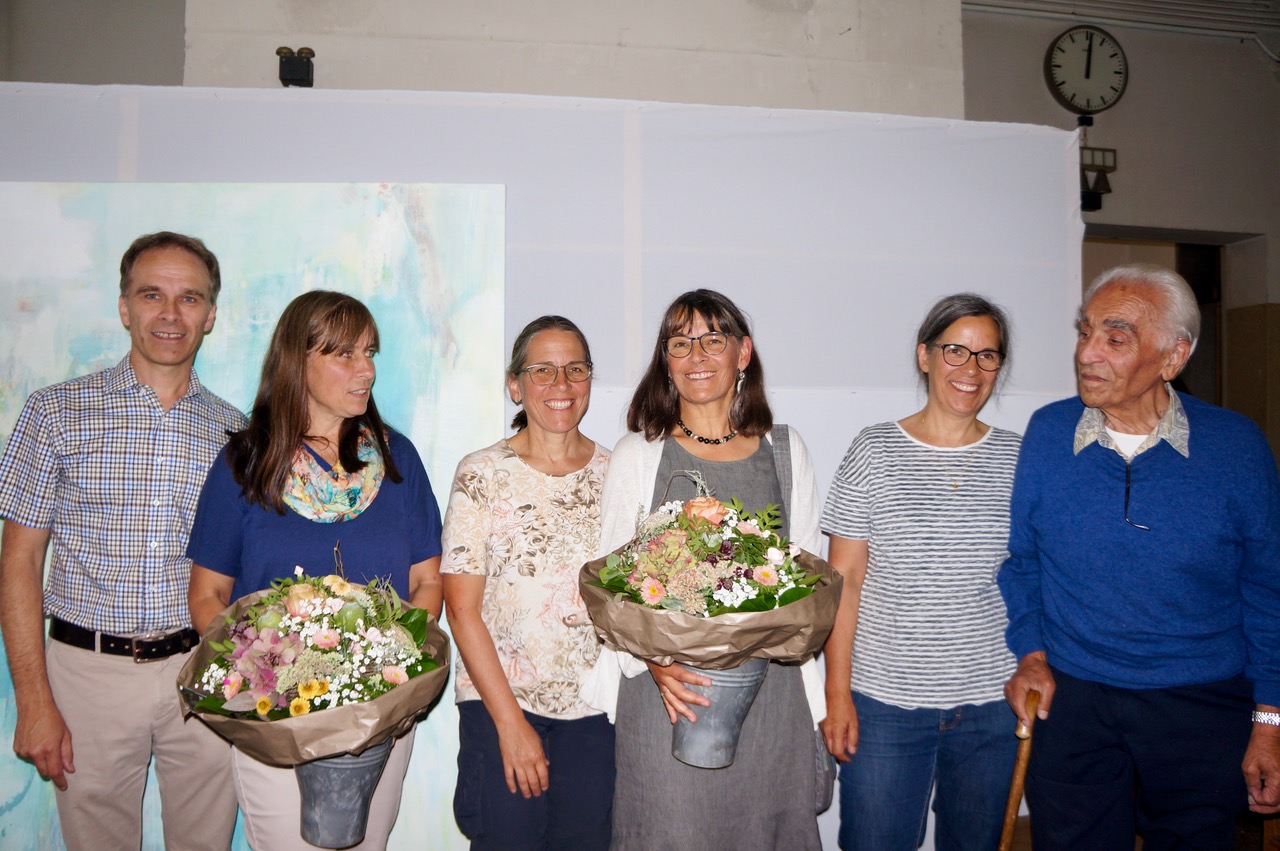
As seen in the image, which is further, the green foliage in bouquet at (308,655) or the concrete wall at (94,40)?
the concrete wall at (94,40)

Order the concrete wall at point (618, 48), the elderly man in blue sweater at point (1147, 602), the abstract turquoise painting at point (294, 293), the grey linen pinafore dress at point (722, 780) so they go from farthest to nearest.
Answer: the concrete wall at point (618, 48), the abstract turquoise painting at point (294, 293), the elderly man in blue sweater at point (1147, 602), the grey linen pinafore dress at point (722, 780)

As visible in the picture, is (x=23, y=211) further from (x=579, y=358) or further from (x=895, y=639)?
(x=895, y=639)

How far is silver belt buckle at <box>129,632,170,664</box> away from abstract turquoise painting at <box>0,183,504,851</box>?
0.83 meters

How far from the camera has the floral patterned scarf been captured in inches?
84.0

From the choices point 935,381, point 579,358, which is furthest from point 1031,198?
point 579,358

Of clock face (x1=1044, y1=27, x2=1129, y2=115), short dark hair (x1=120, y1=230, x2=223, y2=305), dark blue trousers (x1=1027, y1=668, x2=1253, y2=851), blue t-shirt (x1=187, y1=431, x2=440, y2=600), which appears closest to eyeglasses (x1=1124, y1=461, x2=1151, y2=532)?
dark blue trousers (x1=1027, y1=668, x2=1253, y2=851)

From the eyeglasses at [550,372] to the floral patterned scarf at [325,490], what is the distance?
55 centimetres

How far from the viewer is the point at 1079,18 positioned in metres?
5.64

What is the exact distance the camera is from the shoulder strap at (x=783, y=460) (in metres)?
2.16

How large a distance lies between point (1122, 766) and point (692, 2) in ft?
12.7

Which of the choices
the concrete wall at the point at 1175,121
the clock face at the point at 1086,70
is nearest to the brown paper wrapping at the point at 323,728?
the concrete wall at the point at 1175,121

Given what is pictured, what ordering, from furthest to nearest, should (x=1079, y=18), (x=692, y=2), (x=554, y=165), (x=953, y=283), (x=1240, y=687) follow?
(x=1079, y=18), (x=692, y=2), (x=953, y=283), (x=554, y=165), (x=1240, y=687)

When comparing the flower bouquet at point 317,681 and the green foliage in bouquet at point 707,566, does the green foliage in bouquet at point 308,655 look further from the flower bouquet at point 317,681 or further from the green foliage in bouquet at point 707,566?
the green foliage in bouquet at point 707,566

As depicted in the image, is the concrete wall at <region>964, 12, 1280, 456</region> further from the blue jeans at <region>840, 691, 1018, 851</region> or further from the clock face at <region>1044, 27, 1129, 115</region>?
the blue jeans at <region>840, 691, 1018, 851</region>
